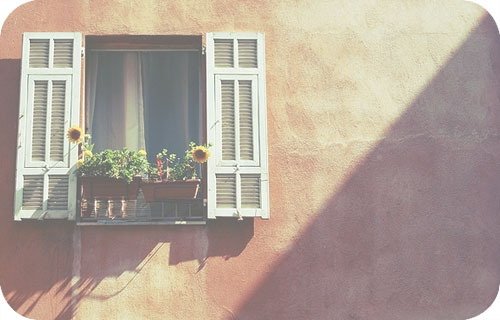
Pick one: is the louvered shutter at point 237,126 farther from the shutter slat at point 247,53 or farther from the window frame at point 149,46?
the window frame at point 149,46

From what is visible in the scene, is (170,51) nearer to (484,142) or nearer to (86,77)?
(86,77)

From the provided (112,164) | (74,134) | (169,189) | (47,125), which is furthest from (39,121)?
(169,189)

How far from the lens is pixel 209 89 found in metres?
6.70

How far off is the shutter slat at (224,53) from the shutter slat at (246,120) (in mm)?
200

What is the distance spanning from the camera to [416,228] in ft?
22.0

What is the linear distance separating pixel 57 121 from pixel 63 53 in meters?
0.57

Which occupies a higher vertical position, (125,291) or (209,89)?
(209,89)

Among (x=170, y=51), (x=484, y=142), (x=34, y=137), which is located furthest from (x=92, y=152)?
(x=484, y=142)

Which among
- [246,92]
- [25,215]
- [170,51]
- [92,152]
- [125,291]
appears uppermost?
[170,51]

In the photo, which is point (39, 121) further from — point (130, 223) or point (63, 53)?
point (130, 223)

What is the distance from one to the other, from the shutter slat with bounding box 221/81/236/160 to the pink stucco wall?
14.2 inches

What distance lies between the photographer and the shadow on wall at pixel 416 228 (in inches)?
257

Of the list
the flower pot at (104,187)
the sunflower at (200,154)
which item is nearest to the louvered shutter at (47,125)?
the flower pot at (104,187)

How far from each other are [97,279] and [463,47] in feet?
11.8
